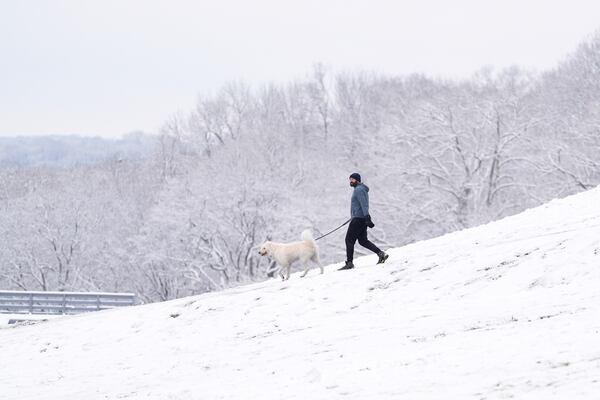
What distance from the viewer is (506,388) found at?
715cm

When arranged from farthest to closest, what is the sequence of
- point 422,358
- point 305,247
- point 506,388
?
point 305,247 < point 422,358 < point 506,388

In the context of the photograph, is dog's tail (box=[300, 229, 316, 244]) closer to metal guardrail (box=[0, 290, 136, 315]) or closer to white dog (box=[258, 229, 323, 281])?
white dog (box=[258, 229, 323, 281])

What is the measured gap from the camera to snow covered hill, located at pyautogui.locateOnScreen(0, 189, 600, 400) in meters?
7.97

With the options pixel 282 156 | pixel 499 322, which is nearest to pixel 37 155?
pixel 282 156

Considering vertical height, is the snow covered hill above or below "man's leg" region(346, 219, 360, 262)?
below

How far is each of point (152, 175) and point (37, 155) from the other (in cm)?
14070

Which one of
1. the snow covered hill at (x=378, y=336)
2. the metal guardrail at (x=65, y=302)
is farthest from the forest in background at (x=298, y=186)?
the snow covered hill at (x=378, y=336)

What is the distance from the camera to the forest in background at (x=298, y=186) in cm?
4131

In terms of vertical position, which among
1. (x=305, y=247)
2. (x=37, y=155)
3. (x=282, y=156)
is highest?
(x=37, y=155)

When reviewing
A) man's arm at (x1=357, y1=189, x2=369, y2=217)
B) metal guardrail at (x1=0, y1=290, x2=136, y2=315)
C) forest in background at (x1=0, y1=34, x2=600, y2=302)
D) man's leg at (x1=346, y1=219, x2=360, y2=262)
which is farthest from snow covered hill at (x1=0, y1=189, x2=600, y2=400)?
forest in background at (x1=0, y1=34, x2=600, y2=302)

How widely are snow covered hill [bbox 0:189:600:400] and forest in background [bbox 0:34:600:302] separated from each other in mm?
23089

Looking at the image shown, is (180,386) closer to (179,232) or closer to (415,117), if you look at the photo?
(179,232)

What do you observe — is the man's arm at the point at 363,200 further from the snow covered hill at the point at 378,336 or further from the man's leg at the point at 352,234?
the snow covered hill at the point at 378,336

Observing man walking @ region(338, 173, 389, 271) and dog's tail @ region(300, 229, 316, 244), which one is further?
dog's tail @ region(300, 229, 316, 244)
